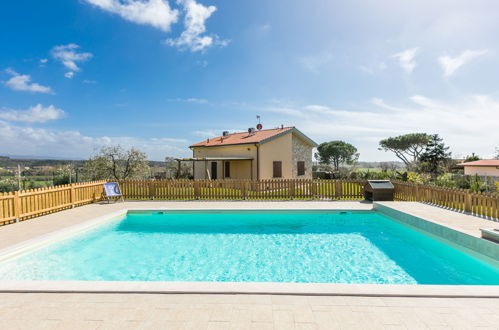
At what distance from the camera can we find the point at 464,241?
5797mm

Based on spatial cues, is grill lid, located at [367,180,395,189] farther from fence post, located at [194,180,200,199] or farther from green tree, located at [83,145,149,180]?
green tree, located at [83,145,149,180]

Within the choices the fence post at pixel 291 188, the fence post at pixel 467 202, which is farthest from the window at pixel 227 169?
the fence post at pixel 467 202

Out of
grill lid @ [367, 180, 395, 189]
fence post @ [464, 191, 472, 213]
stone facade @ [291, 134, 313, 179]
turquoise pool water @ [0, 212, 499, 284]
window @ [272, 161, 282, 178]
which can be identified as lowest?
turquoise pool water @ [0, 212, 499, 284]

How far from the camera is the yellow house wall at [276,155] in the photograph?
1853 centimetres

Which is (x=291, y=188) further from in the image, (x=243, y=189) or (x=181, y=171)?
(x=181, y=171)

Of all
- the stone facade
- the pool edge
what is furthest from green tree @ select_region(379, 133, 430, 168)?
the pool edge

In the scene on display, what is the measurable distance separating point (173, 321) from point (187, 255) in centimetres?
354

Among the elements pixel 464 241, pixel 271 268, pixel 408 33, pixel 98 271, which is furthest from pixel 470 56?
pixel 98 271

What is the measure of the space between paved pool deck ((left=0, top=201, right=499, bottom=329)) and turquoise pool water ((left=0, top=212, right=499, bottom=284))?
162cm

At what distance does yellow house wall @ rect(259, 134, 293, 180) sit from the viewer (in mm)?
18531

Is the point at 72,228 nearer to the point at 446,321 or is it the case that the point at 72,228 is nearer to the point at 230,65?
the point at 446,321

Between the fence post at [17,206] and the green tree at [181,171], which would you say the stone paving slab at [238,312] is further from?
the green tree at [181,171]

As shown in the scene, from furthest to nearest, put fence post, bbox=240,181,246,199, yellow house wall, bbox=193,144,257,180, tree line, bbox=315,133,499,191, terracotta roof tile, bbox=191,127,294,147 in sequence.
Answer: tree line, bbox=315,133,499,191 → terracotta roof tile, bbox=191,127,294,147 → yellow house wall, bbox=193,144,257,180 → fence post, bbox=240,181,246,199

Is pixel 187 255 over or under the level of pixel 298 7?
under
